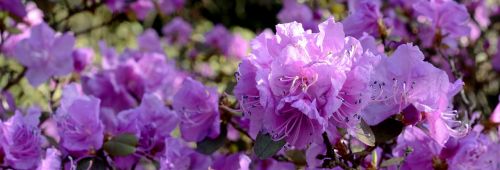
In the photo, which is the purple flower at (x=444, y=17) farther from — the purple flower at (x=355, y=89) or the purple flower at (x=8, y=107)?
the purple flower at (x=8, y=107)

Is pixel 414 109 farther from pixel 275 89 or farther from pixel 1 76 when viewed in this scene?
pixel 1 76

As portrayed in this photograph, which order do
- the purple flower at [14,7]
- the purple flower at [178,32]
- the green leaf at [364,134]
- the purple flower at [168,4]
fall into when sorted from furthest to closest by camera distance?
the purple flower at [178,32]
the purple flower at [168,4]
the purple flower at [14,7]
the green leaf at [364,134]

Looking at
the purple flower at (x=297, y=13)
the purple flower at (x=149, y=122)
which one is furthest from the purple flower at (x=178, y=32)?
the purple flower at (x=149, y=122)

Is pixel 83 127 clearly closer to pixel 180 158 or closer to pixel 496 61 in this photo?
pixel 180 158

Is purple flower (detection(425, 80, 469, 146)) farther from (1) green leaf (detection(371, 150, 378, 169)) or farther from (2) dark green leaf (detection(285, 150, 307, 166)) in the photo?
(2) dark green leaf (detection(285, 150, 307, 166))

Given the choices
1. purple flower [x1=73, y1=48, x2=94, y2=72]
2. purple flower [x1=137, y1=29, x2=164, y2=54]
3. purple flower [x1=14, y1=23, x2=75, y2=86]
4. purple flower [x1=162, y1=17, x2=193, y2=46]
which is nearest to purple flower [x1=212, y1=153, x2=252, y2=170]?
purple flower [x1=14, y1=23, x2=75, y2=86]

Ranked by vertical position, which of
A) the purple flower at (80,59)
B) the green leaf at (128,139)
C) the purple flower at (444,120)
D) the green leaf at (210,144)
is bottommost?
the purple flower at (80,59)

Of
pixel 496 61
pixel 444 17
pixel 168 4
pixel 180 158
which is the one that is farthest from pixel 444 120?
pixel 168 4
